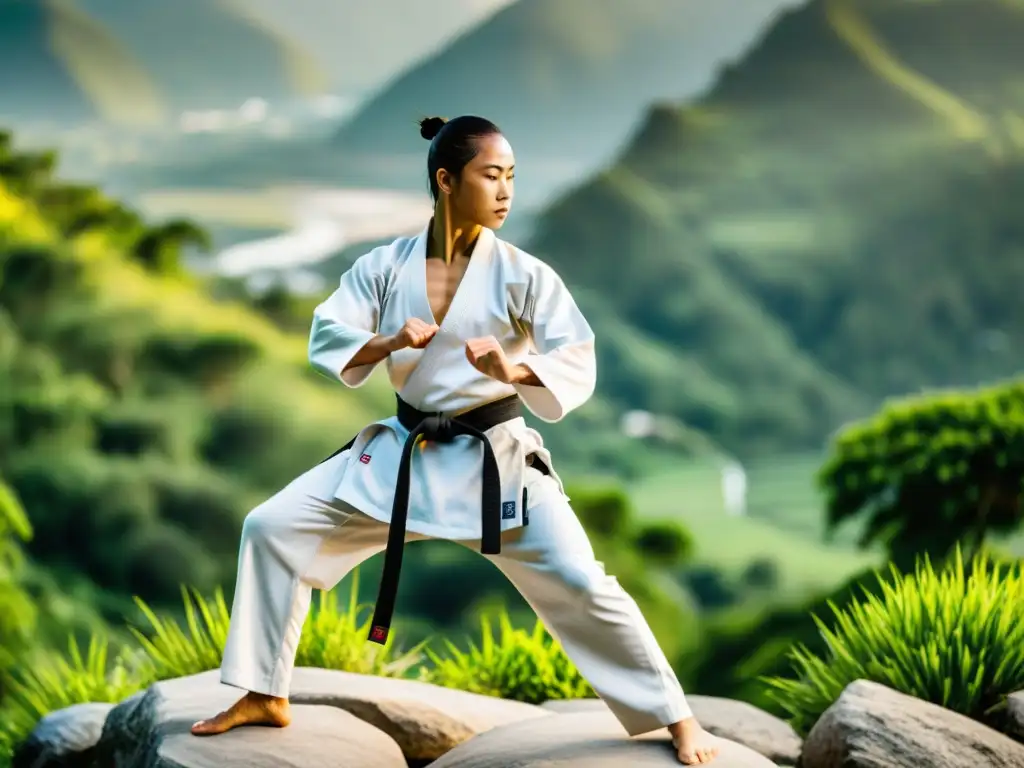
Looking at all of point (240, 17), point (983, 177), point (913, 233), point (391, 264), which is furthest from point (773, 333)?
point (391, 264)

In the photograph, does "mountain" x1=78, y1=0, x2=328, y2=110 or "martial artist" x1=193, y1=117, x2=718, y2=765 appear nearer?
"martial artist" x1=193, y1=117, x2=718, y2=765

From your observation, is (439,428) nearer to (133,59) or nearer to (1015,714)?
(1015,714)

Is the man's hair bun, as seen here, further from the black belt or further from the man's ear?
the black belt

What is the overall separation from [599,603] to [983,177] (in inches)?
333

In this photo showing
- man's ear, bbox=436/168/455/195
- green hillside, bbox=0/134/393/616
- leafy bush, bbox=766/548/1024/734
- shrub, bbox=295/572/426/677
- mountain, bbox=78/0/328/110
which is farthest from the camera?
mountain, bbox=78/0/328/110

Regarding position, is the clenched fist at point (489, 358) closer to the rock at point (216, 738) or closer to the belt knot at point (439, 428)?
the belt knot at point (439, 428)

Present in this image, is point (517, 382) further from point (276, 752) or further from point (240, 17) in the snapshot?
point (240, 17)

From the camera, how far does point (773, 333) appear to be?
995 centimetres

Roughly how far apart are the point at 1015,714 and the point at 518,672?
61.1 inches

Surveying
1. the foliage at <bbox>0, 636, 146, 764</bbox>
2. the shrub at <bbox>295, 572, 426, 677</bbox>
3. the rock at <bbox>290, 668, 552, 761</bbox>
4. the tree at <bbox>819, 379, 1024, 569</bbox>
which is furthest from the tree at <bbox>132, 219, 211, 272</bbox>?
the rock at <bbox>290, 668, 552, 761</bbox>

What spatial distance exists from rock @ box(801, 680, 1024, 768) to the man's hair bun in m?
1.73

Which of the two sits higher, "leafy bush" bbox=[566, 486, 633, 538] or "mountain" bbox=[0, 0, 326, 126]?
"mountain" bbox=[0, 0, 326, 126]

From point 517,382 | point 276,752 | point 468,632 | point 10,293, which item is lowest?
point 468,632

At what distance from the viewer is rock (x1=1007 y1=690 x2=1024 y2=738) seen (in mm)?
3158
